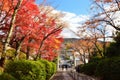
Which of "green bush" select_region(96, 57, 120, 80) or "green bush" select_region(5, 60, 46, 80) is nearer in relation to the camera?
"green bush" select_region(5, 60, 46, 80)

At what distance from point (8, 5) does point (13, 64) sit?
→ 345 inches

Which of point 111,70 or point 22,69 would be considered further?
point 111,70

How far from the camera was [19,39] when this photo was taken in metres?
33.7

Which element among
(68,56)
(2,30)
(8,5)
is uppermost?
(8,5)

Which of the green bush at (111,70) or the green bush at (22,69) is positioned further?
the green bush at (111,70)

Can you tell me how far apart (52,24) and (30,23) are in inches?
414

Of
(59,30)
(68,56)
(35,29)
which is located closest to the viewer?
(35,29)

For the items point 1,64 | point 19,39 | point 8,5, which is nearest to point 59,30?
point 19,39

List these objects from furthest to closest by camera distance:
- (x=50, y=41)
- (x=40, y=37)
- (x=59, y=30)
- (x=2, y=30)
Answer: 1. (x=50, y=41)
2. (x=59, y=30)
3. (x=40, y=37)
4. (x=2, y=30)

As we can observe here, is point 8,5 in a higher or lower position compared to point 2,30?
higher

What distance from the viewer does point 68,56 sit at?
4473 inches

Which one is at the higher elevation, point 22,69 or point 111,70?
point 22,69

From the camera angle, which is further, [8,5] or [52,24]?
[52,24]

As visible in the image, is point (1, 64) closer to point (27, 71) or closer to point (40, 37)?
point (27, 71)
